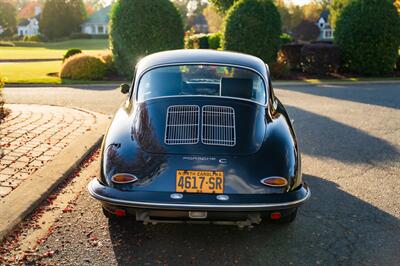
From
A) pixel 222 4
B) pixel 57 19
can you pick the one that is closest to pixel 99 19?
pixel 57 19

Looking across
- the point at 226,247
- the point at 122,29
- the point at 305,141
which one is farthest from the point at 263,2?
the point at 226,247

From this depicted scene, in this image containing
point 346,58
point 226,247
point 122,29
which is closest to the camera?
point 226,247

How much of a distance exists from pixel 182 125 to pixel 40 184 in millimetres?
2101

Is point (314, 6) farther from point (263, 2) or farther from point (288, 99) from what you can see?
point (288, 99)

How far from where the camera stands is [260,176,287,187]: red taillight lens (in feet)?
11.7

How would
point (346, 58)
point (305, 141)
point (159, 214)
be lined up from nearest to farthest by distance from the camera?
1. point (159, 214)
2. point (305, 141)
3. point (346, 58)

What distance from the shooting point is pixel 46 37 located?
72250 millimetres

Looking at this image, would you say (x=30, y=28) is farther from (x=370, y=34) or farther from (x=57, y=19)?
(x=370, y=34)

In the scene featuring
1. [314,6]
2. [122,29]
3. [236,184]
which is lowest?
[236,184]

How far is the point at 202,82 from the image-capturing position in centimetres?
485

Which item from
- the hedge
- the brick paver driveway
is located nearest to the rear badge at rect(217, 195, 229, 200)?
the brick paver driveway

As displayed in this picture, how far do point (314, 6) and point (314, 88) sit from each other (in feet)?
248

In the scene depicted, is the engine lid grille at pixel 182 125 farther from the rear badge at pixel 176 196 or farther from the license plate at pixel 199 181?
the rear badge at pixel 176 196

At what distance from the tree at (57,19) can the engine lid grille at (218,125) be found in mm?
73980
